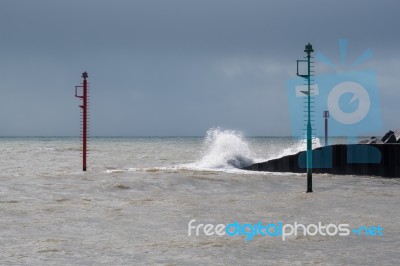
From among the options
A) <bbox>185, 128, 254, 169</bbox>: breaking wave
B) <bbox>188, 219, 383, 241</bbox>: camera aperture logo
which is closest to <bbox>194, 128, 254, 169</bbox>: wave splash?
<bbox>185, 128, 254, 169</bbox>: breaking wave

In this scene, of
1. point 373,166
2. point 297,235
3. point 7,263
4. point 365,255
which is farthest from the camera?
point 373,166

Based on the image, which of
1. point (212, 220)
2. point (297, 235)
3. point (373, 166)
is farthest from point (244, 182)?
point (297, 235)

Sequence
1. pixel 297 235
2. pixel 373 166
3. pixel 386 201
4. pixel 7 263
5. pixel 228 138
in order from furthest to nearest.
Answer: pixel 228 138 < pixel 373 166 < pixel 386 201 < pixel 297 235 < pixel 7 263

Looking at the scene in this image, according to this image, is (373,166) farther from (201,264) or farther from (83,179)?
(201,264)

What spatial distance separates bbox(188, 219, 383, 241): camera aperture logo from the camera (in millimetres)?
9516

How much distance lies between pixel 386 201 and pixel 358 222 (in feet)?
12.2

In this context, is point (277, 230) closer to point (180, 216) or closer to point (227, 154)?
point (180, 216)

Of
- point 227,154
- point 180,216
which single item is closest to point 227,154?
point 227,154

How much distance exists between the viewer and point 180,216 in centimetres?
1170

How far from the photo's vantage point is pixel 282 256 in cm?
781

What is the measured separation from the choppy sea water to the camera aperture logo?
0.22m

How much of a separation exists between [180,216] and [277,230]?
249cm

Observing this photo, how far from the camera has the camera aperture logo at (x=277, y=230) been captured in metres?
9.52

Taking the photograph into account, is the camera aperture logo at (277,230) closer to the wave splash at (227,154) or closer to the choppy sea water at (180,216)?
the choppy sea water at (180,216)
